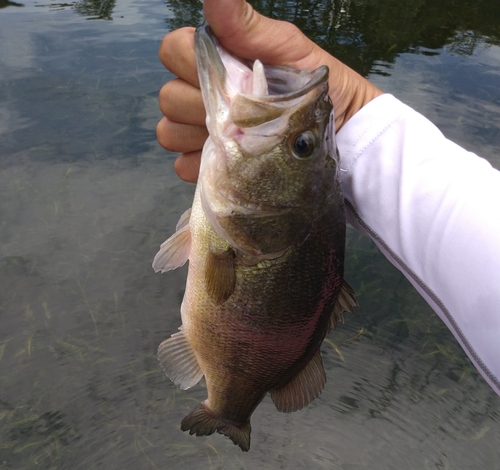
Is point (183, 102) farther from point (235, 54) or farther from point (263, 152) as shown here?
point (263, 152)

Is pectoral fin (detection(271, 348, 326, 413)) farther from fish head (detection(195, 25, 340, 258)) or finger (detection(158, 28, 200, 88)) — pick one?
finger (detection(158, 28, 200, 88))

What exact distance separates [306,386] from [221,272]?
527mm

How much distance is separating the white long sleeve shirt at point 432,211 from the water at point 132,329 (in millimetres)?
1746

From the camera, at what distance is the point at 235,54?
46.7 inches

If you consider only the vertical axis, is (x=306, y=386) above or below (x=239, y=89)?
below

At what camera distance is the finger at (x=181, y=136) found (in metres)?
1.53

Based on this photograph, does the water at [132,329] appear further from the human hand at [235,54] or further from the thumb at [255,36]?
the thumb at [255,36]

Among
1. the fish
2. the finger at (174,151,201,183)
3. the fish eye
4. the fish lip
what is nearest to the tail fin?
the fish

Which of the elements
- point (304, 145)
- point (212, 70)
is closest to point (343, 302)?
point (304, 145)

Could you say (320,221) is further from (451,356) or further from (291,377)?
(451,356)

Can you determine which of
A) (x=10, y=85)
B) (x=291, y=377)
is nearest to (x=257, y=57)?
(x=291, y=377)

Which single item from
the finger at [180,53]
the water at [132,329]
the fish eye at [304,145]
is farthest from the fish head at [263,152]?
the water at [132,329]

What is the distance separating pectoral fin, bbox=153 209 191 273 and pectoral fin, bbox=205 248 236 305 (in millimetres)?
143

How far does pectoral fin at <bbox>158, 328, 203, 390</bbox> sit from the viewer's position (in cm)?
149
